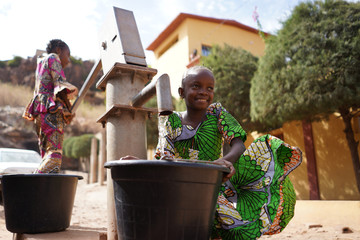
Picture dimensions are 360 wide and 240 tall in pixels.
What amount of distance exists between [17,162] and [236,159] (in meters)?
6.95

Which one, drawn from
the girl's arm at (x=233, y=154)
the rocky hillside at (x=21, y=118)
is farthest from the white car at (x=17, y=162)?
the rocky hillside at (x=21, y=118)

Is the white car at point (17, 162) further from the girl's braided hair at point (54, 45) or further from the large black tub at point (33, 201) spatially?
the large black tub at point (33, 201)

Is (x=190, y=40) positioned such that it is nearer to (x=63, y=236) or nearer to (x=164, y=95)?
(x=63, y=236)

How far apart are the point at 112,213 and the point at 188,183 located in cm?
127

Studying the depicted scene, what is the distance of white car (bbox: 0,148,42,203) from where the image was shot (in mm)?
6347

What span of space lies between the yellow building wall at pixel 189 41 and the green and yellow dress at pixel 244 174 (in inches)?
533

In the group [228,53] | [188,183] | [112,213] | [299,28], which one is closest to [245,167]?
[188,183]

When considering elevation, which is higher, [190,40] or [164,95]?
[190,40]

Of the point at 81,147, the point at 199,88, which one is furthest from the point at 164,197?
the point at 81,147

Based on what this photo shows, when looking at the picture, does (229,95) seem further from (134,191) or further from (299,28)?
(134,191)

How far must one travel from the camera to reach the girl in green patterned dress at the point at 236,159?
5.03 feet

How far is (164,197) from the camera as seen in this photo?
44.8 inches

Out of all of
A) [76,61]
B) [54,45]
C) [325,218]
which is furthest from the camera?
[76,61]

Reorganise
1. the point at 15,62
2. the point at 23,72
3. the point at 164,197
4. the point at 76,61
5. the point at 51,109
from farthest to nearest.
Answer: the point at 76,61
the point at 15,62
the point at 23,72
the point at 51,109
the point at 164,197
